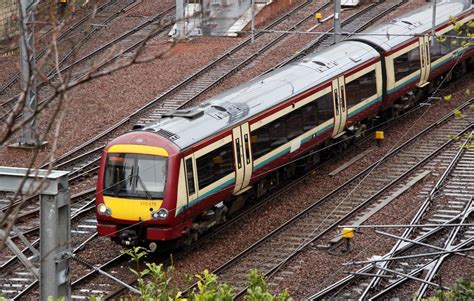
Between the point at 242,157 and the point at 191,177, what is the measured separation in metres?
1.82

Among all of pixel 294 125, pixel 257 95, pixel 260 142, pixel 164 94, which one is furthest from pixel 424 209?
pixel 164 94

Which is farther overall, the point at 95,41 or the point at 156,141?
the point at 95,41

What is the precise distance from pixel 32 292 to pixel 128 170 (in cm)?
261

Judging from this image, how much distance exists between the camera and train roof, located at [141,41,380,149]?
17.5 metres

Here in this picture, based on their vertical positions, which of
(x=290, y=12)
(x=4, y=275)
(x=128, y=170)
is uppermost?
(x=128, y=170)

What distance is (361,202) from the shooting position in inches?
795

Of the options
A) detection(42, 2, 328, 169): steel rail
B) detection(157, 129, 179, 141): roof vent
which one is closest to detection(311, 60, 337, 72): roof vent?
detection(42, 2, 328, 169): steel rail

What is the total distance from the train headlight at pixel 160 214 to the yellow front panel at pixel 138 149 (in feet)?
3.04

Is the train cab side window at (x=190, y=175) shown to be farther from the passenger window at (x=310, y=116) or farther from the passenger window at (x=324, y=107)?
the passenger window at (x=324, y=107)

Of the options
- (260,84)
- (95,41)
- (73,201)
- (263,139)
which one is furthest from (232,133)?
(95,41)

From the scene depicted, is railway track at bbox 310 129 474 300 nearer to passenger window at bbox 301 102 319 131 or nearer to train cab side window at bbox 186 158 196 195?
passenger window at bbox 301 102 319 131

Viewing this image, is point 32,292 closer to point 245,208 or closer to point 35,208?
point 35,208

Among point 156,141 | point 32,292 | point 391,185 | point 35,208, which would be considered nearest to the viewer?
point 32,292

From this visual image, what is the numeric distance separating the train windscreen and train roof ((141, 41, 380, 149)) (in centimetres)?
55
